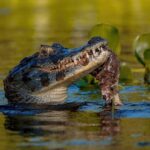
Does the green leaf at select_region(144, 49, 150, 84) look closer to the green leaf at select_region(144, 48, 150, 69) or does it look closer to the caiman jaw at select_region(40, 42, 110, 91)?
the green leaf at select_region(144, 48, 150, 69)

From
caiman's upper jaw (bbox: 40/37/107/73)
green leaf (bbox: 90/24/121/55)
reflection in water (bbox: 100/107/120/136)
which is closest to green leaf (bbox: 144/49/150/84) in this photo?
green leaf (bbox: 90/24/121/55)

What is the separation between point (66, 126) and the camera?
7.22 meters

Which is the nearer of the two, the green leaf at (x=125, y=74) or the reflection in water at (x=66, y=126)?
the reflection in water at (x=66, y=126)

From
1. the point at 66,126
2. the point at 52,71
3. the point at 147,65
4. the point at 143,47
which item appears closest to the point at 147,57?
the point at 147,65

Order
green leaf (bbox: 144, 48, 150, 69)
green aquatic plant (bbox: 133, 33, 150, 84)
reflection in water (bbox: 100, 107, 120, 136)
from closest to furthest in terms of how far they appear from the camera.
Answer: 1. reflection in water (bbox: 100, 107, 120, 136)
2. green leaf (bbox: 144, 48, 150, 69)
3. green aquatic plant (bbox: 133, 33, 150, 84)

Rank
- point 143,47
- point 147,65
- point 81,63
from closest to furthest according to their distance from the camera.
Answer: point 81,63, point 147,65, point 143,47

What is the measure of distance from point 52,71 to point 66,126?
1.03 metres

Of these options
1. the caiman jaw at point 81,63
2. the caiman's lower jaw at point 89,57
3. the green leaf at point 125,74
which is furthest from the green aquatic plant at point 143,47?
the caiman's lower jaw at point 89,57

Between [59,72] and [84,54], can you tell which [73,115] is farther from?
[84,54]

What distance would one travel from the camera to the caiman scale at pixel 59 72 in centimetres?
763

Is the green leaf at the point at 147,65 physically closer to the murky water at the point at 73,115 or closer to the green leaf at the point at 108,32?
the murky water at the point at 73,115

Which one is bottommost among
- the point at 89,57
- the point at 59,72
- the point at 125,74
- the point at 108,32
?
the point at 125,74

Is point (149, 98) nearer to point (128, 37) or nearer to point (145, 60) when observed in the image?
point (145, 60)

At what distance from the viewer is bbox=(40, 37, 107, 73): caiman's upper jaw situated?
7.56 metres
